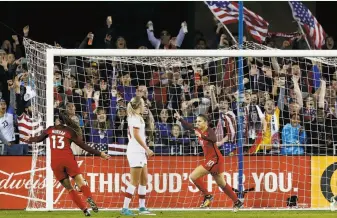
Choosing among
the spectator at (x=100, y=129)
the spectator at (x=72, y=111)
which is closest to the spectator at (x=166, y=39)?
the spectator at (x=100, y=129)

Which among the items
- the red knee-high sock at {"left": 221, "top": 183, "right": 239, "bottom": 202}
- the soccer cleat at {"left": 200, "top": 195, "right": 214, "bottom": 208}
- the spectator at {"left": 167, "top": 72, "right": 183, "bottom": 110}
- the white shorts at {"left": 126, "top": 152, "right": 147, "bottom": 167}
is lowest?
the soccer cleat at {"left": 200, "top": 195, "right": 214, "bottom": 208}

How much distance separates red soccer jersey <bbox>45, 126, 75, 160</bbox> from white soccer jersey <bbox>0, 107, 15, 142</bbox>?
4.04 metres

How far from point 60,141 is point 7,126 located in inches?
165

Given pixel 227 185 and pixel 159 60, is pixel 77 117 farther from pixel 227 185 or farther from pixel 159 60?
pixel 227 185

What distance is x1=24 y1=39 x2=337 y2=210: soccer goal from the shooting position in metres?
A: 23.5

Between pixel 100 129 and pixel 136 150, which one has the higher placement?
pixel 100 129

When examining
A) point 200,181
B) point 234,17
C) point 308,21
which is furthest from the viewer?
→ point 308,21

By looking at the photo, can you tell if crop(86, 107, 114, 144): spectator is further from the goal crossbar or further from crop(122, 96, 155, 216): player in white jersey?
crop(122, 96, 155, 216): player in white jersey

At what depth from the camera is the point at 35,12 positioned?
30.0 m

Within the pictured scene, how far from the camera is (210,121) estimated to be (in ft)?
80.6

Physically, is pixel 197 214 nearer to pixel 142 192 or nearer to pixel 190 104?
pixel 142 192

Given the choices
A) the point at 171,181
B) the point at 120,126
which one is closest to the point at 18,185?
the point at 120,126

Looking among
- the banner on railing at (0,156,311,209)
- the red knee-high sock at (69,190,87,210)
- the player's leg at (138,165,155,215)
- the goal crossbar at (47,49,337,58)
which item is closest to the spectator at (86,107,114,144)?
the banner on railing at (0,156,311,209)

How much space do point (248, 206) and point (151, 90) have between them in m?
3.36
